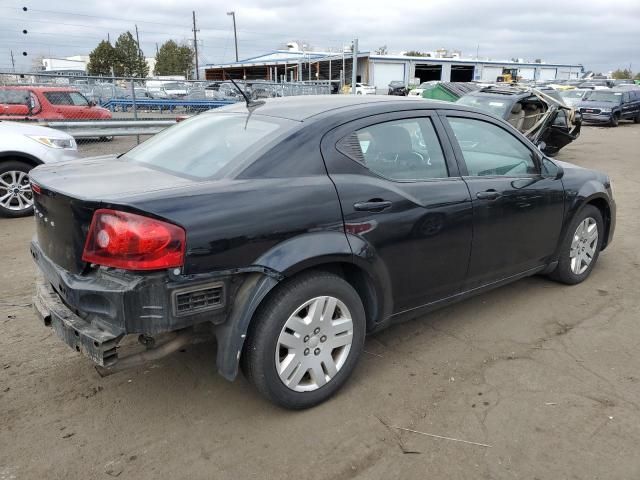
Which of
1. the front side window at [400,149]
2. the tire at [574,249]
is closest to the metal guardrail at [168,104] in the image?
the tire at [574,249]

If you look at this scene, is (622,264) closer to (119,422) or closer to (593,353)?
(593,353)

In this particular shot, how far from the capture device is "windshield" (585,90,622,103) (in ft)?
80.2

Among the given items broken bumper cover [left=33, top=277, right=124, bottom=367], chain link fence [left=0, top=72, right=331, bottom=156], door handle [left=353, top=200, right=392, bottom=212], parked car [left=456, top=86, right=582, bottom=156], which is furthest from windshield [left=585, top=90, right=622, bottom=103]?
broken bumper cover [left=33, top=277, right=124, bottom=367]

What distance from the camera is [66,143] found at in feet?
24.0

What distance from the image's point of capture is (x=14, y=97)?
14.0 metres

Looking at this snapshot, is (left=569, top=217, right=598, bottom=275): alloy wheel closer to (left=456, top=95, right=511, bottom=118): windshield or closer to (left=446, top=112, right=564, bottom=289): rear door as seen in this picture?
(left=446, top=112, right=564, bottom=289): rear door

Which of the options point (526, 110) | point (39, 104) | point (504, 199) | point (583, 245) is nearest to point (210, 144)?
point (504, 199)

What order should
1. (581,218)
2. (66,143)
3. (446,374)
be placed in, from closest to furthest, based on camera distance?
(446,374)
(581,218)
(66,143)

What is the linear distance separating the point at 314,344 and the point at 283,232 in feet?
2.15

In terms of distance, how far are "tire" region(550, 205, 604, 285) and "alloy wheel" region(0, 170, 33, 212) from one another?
249 inches

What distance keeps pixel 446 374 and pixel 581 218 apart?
2.15 meters

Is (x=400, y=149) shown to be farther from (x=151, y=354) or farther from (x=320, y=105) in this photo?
(x=151, y=354)

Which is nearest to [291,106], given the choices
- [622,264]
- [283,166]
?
[283,166]

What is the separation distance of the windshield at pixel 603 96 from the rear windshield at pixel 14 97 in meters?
23.3
